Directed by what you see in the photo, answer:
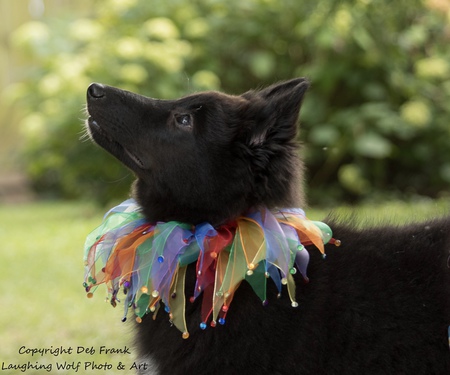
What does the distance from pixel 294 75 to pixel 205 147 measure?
6228mm

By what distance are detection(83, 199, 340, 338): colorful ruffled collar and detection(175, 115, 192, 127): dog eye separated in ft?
1.29

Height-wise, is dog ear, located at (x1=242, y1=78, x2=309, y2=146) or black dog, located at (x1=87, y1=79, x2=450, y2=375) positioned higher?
dog ear, located at (x1=242, y1=78, x2=309, y2=146)

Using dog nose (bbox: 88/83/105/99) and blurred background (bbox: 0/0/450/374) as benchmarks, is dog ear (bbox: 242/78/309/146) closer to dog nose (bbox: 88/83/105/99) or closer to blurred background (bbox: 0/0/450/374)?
dog nose (bbox: 88/83/105/99)

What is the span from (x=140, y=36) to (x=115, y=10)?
69 cm

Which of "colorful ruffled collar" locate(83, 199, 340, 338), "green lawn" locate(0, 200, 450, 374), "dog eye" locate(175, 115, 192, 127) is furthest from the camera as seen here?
"green lawn" locate(0, 200, 450, 374)

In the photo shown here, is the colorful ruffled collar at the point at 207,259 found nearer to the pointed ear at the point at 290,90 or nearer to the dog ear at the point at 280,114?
the dog ear at the point at 280,114

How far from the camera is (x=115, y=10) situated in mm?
8961

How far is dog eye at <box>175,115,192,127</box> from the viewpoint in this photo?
259 centimetres

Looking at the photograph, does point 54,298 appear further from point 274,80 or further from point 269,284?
point 274,80

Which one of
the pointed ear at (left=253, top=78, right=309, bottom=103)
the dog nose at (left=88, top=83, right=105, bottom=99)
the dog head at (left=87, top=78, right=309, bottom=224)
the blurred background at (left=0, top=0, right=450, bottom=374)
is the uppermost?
the pointed ear at (left=253, top=78, right=309, bottom=103)

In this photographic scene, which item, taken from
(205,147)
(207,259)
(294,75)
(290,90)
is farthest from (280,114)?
(294,75)

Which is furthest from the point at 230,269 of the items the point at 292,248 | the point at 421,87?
the point at 421,87

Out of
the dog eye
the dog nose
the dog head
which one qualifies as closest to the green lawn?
the dog head

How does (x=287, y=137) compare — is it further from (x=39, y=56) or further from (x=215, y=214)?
(x=39, y=56)
